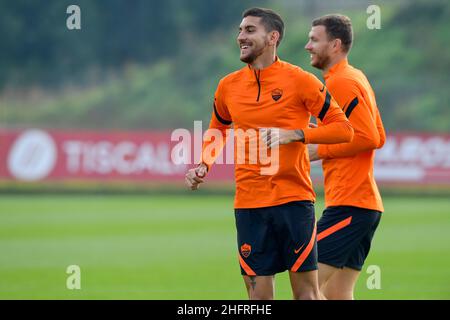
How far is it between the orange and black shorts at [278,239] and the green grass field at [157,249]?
3.68m

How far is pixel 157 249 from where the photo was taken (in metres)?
15.5

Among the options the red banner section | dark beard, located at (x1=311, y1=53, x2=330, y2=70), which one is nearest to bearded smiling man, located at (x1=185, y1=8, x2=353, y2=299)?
dark beard, located at (x1=311, y1=53, x2=330, y2=70)

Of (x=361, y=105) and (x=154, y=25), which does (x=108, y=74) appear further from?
(x=361, y=105)

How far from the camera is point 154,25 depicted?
127 ft

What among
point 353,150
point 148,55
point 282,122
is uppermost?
point 148,55

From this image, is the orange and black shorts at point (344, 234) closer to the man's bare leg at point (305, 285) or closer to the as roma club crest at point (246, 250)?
the man's bare leg at point (305, 285)

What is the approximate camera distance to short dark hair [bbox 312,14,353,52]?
25.7 ft

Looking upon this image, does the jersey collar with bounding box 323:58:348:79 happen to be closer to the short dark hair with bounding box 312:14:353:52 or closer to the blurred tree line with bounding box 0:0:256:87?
the short dark hair with bounding box 312:14:353:52

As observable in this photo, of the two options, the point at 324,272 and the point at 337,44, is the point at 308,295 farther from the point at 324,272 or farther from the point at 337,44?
the point at 337,44

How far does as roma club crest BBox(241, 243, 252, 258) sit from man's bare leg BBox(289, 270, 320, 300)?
347mm

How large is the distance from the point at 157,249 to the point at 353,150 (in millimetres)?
8498

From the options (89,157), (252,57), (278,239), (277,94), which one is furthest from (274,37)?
(89,157)

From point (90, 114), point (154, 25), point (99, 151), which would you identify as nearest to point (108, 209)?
point (99, 151)
